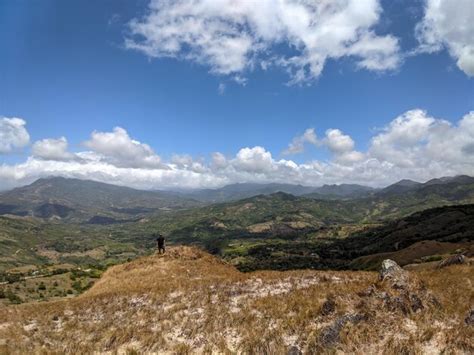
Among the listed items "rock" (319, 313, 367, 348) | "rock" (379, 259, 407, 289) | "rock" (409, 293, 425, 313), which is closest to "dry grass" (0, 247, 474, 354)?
"rock" (319, 313, 367, 348)

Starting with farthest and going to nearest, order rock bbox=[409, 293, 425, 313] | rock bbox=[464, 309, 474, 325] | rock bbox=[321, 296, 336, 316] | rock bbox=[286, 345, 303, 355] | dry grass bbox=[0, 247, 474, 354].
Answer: rock bbox=[321, 296, 336, 316]
rock bbox=[409, 293, 425, 313]
rock bbox=[464, 309, 474, 325]
dry grass bbox=[0, 247, 474, 354]
rock bbox=[286, 345, 303, 355]

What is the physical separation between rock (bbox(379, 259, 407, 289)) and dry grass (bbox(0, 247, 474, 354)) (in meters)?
0.60

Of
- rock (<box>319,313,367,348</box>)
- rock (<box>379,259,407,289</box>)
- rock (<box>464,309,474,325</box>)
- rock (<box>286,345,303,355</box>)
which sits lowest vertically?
rock (<box>286,345,303,355</box>)

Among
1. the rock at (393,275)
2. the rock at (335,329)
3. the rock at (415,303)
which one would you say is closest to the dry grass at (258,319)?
the rock at (335,329)

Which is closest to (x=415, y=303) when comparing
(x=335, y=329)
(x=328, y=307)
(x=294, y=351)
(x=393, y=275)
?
(x=393, y=275)

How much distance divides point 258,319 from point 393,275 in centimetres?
912

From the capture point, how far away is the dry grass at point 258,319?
18.0 m

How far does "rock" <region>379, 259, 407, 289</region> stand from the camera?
23000mm

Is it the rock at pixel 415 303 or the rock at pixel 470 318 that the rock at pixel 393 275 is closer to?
the rock at pixel 415 303

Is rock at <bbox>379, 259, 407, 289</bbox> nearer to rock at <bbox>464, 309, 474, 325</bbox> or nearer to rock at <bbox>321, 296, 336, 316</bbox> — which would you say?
rock at <bbox>464, 309, 474, 325</bbox>

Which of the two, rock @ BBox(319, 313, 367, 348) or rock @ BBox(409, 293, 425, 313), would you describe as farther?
rock @ BBox(409, 293, 425, 313)

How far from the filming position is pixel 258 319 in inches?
882

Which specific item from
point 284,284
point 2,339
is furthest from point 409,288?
point 2,339

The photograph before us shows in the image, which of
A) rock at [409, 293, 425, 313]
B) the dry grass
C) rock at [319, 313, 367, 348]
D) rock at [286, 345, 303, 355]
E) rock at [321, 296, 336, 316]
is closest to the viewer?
rock at [286, 345, 303, 355]
